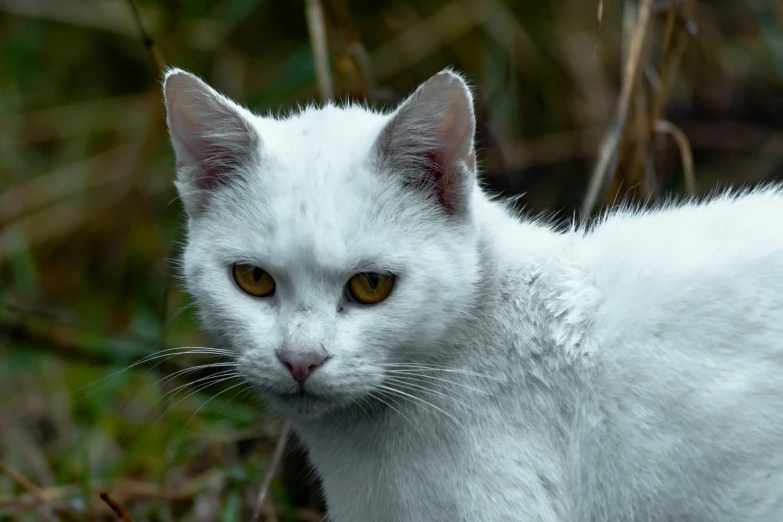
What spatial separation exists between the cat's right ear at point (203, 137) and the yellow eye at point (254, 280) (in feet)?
0.72

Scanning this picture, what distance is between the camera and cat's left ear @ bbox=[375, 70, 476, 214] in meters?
1.71

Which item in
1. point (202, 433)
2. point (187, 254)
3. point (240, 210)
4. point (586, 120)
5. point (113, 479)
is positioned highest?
point (586, 120)

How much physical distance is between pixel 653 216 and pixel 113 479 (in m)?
1.93

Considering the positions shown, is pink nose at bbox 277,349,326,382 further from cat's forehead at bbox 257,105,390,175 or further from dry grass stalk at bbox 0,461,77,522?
dry grass stalk at bbox 0,461,77,522

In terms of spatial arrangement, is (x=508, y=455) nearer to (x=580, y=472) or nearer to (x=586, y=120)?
(x=580, y=472)

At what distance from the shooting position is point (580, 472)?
173 centimetres

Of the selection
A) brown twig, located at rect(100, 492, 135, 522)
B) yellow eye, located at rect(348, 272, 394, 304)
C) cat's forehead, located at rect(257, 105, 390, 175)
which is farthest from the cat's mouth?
brown twig, located at rect(100, 492, 135, 522)

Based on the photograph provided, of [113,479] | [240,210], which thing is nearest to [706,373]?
[240,210]

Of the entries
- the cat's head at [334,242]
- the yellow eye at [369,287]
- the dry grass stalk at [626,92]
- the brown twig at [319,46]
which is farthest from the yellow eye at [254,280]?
the dry grass stalk at [626,92]

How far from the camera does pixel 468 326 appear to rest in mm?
1837

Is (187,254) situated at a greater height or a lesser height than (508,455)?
greater

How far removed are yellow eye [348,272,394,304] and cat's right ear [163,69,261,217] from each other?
0.35m

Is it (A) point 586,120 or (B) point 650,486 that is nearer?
(B) point 650,486

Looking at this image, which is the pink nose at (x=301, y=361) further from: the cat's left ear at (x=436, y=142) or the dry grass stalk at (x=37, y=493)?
the dry grass stalk at (x=37, y=493)
